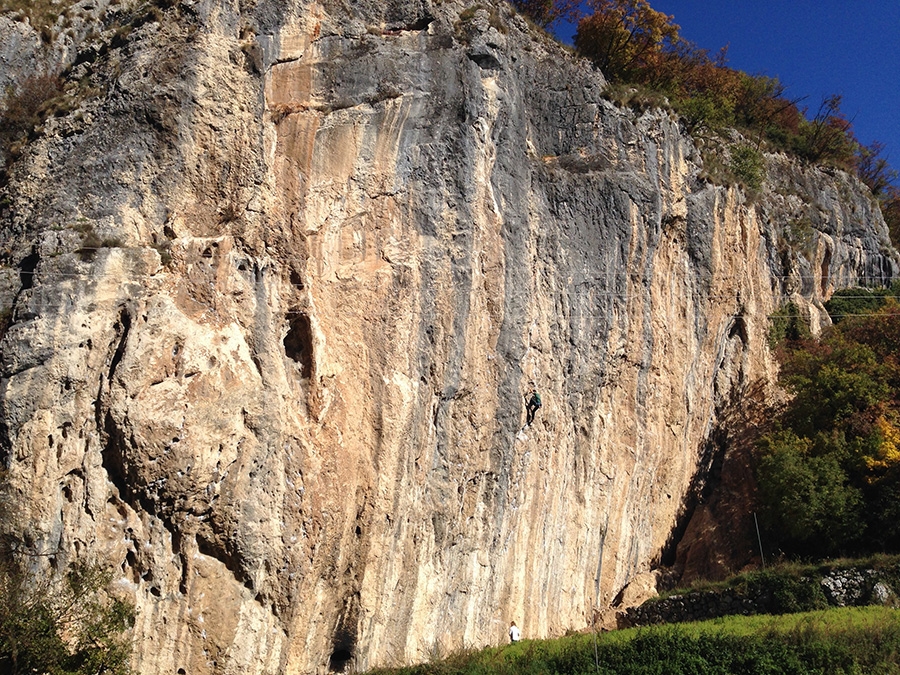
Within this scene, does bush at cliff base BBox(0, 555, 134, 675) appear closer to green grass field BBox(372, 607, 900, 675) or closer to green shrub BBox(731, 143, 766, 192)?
green grass field BBox(372, 607, 900, 675)

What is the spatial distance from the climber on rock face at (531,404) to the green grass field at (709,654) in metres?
4.14

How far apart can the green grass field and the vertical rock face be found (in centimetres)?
114

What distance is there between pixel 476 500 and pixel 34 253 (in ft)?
27.2

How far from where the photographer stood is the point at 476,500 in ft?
43.5

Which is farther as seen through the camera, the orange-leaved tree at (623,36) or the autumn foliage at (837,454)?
→ the orange-leaved tree at (623,36)

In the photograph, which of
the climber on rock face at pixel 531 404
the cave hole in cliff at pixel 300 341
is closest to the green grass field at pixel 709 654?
the climber on rock face at pixel 531 404

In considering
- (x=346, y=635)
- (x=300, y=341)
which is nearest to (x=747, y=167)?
(x=300, y=341)

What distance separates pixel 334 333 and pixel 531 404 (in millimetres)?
4610

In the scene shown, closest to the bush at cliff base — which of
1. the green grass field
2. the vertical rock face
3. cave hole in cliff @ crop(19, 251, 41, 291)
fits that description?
the vertical rock face

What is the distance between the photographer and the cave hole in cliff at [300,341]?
1152cm

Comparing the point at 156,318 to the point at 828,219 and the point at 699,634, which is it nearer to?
the point at 699,634

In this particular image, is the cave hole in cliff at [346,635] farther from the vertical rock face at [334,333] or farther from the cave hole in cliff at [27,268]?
the cave hole in cliff at [27,268]

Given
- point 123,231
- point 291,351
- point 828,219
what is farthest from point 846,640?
point 828,219

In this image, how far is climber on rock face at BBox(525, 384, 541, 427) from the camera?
14.4 m
